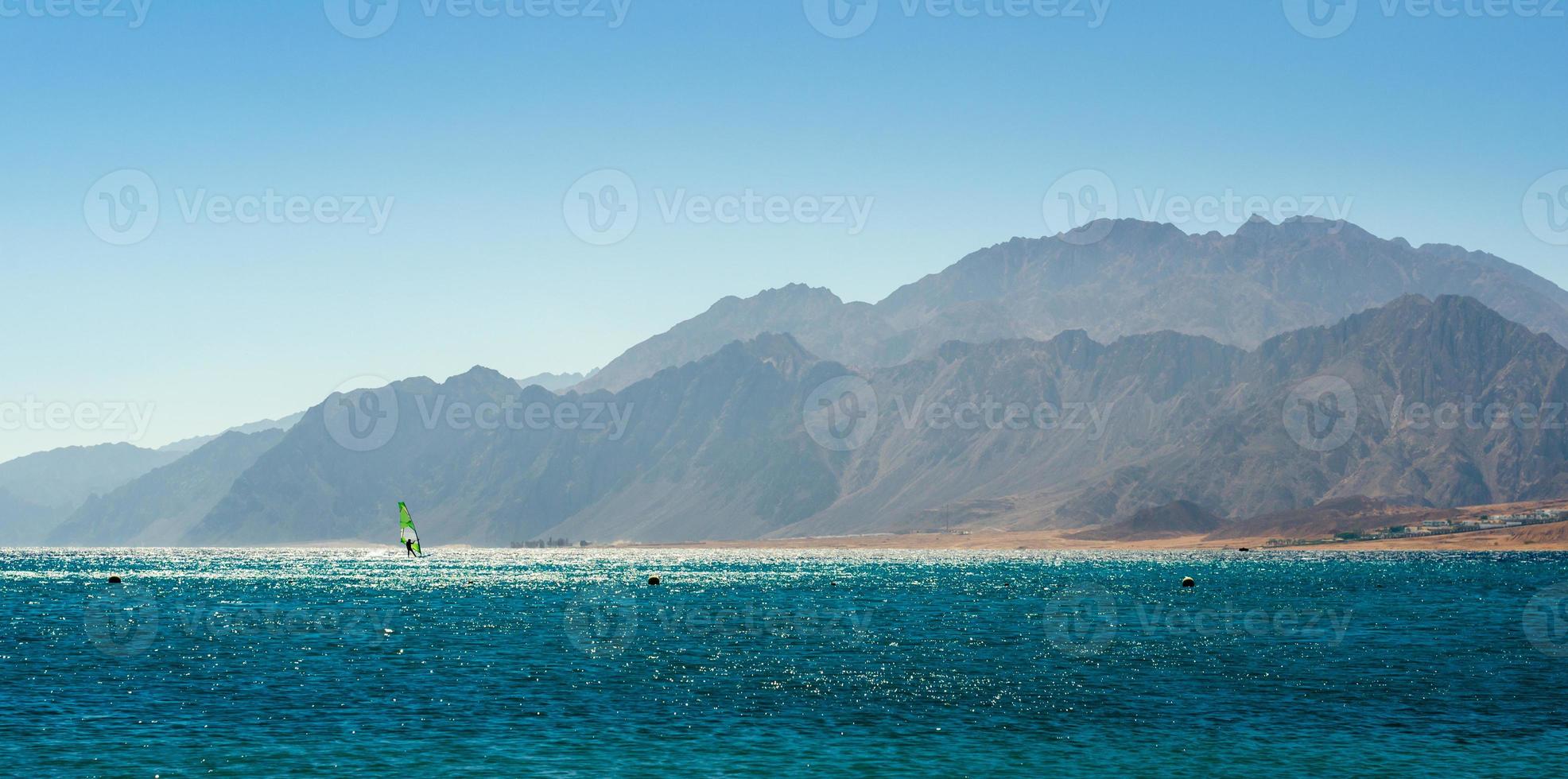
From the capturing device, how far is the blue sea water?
196 feet

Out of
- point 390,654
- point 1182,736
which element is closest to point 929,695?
point 1182,736

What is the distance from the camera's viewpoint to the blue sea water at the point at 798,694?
59625mm

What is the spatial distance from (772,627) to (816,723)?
59.1 metres

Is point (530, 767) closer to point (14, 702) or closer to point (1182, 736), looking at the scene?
point (1182, 736)

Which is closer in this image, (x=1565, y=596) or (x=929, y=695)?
(x=929, y=695)

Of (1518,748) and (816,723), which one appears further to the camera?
(816,723)

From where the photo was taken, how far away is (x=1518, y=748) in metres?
61.2

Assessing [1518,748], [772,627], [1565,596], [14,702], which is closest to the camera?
[1518,748]

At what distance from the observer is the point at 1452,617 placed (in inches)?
5108

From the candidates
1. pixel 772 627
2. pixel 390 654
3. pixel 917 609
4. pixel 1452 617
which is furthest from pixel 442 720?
pixel 1452 617

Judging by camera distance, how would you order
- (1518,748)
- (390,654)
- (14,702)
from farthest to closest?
(390,654) → (14,702) → (1518,748)

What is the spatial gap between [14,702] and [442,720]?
1001 inches

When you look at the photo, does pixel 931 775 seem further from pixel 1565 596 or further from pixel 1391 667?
pixel 1565 596

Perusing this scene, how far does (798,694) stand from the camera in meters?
78.8
